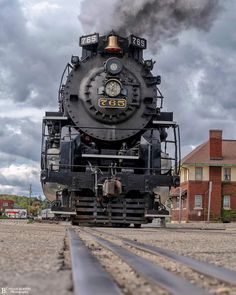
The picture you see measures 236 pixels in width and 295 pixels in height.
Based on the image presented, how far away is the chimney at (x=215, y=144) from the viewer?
47.4 m

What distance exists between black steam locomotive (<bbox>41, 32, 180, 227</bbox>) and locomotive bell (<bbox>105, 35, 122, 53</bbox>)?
0.03 m

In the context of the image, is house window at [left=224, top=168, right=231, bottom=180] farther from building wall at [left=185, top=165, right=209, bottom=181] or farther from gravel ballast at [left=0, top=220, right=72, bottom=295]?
gravel ballast at [left=0, top=220, right=72, bottom=295]

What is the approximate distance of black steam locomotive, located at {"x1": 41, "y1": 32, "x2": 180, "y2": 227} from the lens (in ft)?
41.8

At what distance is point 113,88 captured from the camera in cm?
1413

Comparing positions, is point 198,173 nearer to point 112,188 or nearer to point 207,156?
point 207,156

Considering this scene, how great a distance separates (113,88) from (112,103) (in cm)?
42

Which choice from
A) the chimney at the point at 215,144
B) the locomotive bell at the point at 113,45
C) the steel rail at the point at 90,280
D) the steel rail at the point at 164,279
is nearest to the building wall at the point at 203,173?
the chimney at the point at 215,144

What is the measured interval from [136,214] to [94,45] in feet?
17.5

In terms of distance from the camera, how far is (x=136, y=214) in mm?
13117

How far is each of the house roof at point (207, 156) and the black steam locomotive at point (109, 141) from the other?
33.6 metres

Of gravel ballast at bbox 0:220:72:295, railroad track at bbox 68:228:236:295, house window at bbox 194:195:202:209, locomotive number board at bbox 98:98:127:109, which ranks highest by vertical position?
locomotive number board at bbox 98:98:127:109

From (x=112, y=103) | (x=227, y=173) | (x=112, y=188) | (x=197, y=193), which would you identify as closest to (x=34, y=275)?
(x=112, y=188)

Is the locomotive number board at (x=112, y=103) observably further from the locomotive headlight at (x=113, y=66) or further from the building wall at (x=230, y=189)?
the building wall at (x=230, y=189)

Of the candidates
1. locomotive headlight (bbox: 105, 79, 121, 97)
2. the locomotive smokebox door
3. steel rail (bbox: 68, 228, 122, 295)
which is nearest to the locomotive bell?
locomotive headlight (bbox: 105, 79, 121, 97)
